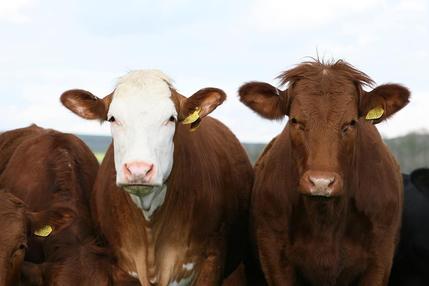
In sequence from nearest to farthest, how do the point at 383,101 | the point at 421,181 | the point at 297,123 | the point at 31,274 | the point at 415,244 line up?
the point at 297,123, the point at 383,101, the point at 31,274, the point at 415,244, the point at 421,181

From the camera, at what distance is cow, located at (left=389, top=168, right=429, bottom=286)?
9531 millimetres

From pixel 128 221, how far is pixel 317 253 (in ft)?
5.57

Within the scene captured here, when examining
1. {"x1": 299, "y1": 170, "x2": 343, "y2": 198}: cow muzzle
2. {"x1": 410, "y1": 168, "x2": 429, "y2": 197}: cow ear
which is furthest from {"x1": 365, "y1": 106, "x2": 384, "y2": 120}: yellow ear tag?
{"x1": 410, "y1": 168, "x2": 429, "y2": 197}: cow ear

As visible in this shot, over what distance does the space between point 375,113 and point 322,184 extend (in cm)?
118

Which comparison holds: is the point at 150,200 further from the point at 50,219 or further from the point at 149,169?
the point at 50,219

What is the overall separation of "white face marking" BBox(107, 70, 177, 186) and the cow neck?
272mm

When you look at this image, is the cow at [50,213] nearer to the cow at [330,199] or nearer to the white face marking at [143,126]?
the white face marking at [143,126]

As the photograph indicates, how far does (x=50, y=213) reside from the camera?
8484mm

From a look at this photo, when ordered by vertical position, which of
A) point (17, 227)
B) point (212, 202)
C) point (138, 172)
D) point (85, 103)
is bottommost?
point (17, 227)

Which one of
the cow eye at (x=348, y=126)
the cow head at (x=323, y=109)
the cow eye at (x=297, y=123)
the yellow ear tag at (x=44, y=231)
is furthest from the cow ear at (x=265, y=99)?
the yellow ear tag at (x=44, y=231)

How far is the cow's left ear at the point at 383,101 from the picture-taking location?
798cm

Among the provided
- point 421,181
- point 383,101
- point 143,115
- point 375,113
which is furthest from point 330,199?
point 421,181

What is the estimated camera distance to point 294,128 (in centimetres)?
778

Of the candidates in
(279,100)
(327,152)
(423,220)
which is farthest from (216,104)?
(423,220)
